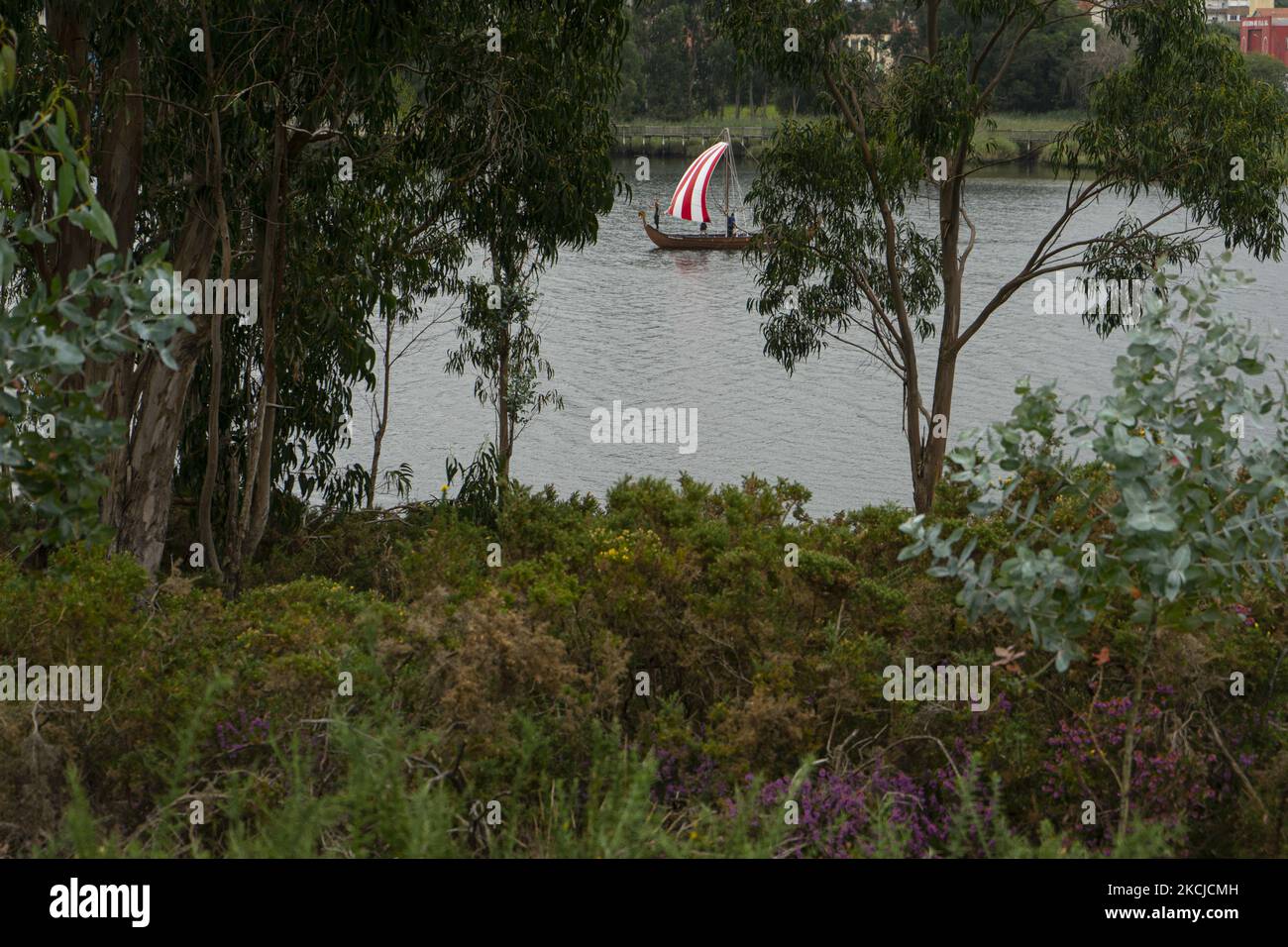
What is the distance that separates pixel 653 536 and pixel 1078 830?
2.46 m

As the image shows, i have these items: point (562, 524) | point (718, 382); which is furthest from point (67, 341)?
point (718, 382)

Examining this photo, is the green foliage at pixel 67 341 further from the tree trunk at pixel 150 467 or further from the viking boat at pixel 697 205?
the viking boat at pixel 697 205

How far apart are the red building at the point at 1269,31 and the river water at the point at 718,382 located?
7.86 m

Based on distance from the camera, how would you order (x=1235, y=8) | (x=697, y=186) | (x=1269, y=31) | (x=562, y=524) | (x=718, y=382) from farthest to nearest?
(x=1235, y=8) < (x=1269, y=31) < (x=697, y=186) < (x=718, y=382) < (x=562, y=524)

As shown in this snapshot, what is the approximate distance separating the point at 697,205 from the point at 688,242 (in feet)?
12.2

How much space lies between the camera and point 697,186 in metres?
37.8

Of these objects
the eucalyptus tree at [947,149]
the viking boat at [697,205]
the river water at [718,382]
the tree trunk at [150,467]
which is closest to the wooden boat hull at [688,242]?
the viking boat at [697,205]

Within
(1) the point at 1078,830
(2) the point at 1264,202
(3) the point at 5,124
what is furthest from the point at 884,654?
(2) the point at 1264,202

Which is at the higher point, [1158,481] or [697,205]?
[697,205]

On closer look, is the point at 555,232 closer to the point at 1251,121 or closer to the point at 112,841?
the point at 1251,121

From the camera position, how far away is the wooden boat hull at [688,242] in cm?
4247

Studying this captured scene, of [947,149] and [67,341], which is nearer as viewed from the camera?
[67,341]

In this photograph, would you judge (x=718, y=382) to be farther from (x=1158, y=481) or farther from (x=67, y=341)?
(x=67, y=341)

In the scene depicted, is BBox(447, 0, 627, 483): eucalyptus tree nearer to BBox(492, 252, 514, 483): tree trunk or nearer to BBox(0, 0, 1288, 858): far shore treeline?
BBox(0, 0, 1288, 858): far shore treeline
